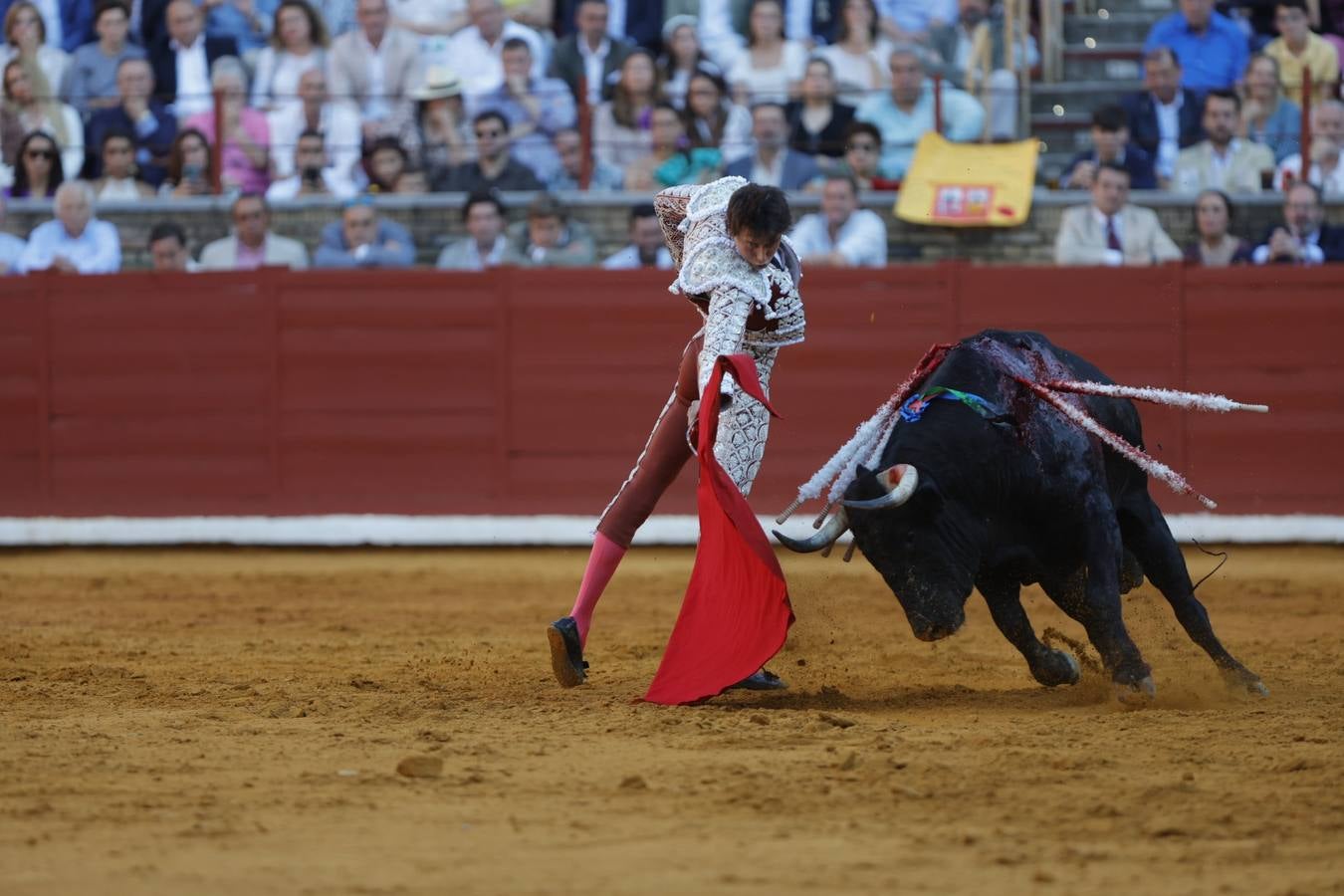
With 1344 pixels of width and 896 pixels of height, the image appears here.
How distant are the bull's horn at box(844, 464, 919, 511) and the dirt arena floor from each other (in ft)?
1.59

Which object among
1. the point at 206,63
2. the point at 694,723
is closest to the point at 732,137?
the point at 206,63

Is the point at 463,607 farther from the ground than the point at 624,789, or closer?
closer

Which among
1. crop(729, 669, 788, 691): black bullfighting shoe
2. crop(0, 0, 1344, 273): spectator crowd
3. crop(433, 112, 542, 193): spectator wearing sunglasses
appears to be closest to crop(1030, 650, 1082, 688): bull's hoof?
crop(729, 669, 788, 691): black bullfighting shoe

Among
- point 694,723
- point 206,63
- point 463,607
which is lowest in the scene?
point 463,607

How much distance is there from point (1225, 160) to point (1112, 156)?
0.54m

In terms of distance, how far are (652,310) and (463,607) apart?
245 cm

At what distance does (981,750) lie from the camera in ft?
12.1

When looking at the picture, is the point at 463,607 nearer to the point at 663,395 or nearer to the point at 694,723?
the point at 663,395

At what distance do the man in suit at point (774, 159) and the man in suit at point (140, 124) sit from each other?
9.82ft

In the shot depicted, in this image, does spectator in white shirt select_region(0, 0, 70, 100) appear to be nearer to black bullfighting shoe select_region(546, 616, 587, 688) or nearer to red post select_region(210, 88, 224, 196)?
red post select_region(210, 88, 224, 196)

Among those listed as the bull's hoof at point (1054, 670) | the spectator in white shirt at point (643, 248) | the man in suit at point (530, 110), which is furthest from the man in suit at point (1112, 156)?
the bull's hoof at point (1054, 670)

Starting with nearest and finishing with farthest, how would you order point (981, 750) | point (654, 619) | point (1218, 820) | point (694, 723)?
point (1218, 820) < point (981, 750) < point (694, 723) < point (654, 619)

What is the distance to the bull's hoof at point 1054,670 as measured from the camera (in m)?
4.61

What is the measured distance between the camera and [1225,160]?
888 cm
